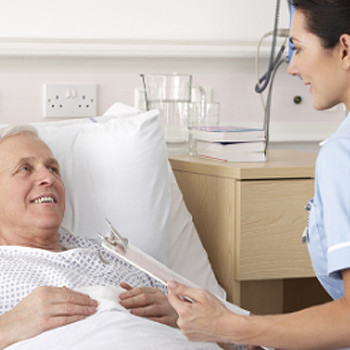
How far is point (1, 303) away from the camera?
4.72 feet

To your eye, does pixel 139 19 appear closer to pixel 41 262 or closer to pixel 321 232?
pixel 41 262

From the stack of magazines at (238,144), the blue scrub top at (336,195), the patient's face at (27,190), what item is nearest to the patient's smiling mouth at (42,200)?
the patient's face at (27,190)

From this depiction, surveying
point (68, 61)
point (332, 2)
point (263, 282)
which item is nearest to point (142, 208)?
point (263, 282)

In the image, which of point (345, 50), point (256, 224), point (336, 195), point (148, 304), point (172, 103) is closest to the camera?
point (336, 195)

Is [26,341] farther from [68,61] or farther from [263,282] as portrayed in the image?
[68,61]

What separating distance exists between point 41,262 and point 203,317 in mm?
555

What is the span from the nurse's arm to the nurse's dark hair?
40 centimetres

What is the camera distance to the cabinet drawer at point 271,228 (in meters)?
1.76

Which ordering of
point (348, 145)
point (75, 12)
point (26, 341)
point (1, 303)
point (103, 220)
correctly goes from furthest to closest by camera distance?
point (75, 12) < point (103, 220) < point (1, 303) < point (26, 341) < point (348, 145)

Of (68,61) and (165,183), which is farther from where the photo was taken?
(68,61)

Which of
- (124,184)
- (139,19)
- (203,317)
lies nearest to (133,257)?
(203,317)

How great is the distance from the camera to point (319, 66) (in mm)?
1163

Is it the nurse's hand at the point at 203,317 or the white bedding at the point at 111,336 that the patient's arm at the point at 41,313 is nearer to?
the white bedding at the point at 111,336

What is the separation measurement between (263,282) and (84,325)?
29.3 inches
